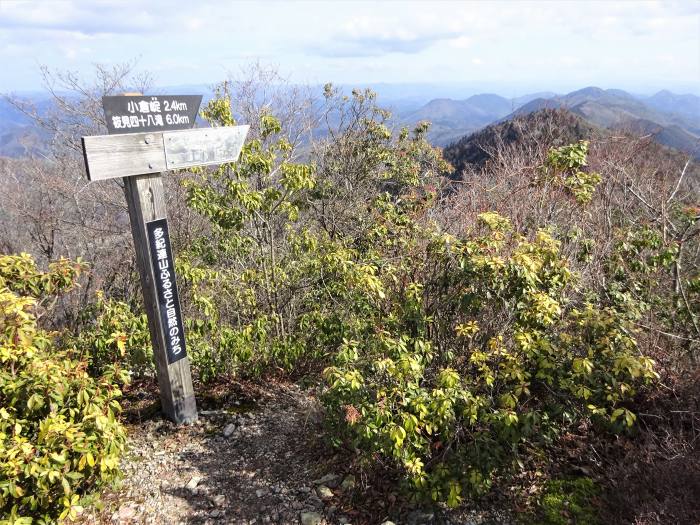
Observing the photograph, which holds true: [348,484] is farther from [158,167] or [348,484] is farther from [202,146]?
[202,146]

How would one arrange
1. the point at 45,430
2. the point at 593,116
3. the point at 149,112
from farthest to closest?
the point at 593,116, the point at 149,112, the point at 45,430

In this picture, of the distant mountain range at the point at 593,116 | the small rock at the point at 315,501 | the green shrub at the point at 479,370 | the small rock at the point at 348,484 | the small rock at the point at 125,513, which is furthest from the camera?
the distant mountain range at the point at 593,116

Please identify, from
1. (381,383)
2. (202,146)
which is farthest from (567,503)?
(202,146)

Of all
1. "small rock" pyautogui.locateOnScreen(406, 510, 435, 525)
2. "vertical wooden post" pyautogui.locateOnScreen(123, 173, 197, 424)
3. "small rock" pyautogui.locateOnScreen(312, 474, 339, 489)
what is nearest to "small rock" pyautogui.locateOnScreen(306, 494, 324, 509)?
"small rock" pyautogui.locateOnScreen(312, 474, 339, 489)

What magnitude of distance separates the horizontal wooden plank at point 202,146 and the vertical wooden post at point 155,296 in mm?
255

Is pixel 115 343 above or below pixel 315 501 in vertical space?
above

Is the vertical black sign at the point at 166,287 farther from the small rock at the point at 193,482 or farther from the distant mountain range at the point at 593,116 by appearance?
the distant mountain range at the point at 593,116

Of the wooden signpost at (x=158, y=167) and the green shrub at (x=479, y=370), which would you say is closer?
the green shrub at (x=479, y=370)

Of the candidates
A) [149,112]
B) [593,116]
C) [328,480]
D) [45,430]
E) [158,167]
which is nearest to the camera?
[45,430]

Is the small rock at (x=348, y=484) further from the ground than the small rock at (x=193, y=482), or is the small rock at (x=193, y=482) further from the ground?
the small rock at (x=193, y=482)

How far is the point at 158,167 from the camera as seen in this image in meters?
4.05

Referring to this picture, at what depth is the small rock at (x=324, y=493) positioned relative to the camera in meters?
4.00

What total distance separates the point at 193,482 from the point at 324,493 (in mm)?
1185

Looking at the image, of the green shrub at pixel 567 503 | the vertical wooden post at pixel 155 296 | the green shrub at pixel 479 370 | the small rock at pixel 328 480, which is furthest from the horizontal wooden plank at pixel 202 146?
the green shrub at pixel 567 503
